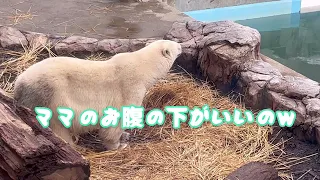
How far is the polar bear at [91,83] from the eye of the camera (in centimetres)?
260

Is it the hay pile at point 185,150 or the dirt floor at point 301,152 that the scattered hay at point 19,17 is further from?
the dirt floor at point 301,152

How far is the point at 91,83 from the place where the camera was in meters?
2.77

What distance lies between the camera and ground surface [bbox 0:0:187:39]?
4820 millimetres

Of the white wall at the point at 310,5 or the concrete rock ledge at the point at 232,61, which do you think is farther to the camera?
the white wall at the point at 310,5

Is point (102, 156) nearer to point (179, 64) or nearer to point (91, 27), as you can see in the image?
point (179, 64)

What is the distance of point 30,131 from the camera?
176 centimetres

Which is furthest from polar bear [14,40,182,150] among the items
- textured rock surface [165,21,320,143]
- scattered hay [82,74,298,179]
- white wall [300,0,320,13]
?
white wall [300,0,320,13]

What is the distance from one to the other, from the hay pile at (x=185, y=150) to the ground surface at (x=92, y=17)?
1250 millimetres

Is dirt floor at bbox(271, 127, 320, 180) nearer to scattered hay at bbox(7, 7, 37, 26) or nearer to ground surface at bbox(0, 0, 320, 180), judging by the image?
ground surface at bbox(0, 0, 320, 180)

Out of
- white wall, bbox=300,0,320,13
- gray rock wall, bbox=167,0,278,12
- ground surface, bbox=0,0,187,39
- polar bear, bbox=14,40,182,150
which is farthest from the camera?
white wall, bbox=300,0,320,13

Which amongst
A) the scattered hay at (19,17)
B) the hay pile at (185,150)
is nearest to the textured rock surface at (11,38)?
the hay pile at (185,150)

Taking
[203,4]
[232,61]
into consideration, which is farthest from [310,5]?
[232,61]

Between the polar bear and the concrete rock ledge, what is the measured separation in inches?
29.9

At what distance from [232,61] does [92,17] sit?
2.41m
